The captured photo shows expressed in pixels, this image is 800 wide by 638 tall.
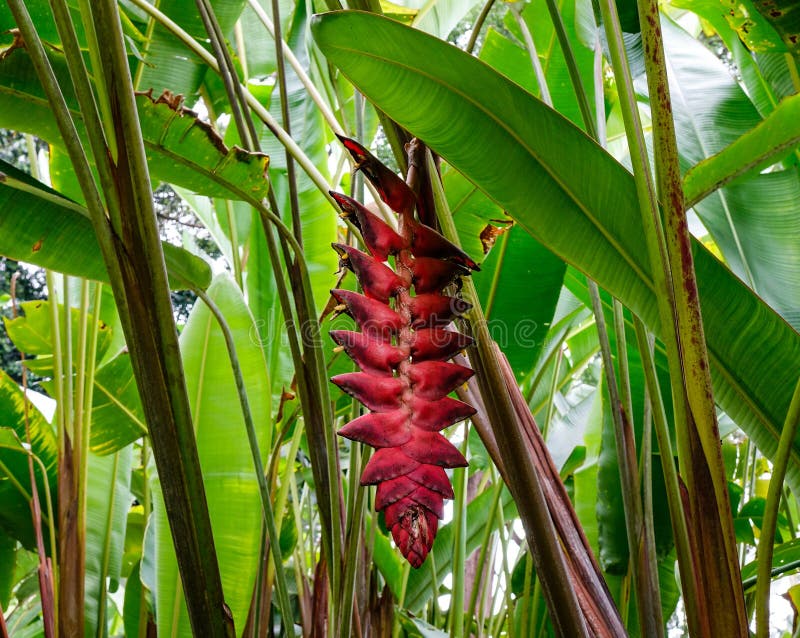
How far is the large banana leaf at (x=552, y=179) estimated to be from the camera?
0.48 m

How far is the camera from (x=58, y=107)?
424mm

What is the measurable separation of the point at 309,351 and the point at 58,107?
29cm

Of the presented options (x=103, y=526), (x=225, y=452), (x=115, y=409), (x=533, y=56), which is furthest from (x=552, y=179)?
(x=103, y=526)

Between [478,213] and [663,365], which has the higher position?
[478,213]

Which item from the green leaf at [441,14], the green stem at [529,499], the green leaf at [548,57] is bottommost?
the green stem at [529,499]

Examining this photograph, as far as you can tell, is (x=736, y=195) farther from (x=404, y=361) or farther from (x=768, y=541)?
(x=404, y=361)

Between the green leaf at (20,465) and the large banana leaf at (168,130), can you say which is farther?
the green leaf at (20,465)

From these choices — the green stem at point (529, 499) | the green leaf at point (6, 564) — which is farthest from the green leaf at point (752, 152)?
the green leaf at point (6, 564)

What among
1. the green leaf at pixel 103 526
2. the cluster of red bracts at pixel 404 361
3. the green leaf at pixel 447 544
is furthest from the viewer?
the green leaf at pixel 447 544

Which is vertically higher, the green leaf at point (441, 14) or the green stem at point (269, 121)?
the green leaf at point (441, 14)

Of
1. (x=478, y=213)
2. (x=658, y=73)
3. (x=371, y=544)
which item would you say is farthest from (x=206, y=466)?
(x=658, y=73)

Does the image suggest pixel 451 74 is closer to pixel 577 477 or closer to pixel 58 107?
pixel 58 107

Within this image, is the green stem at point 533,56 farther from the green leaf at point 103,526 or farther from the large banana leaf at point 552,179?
the green leaf at point 103,526

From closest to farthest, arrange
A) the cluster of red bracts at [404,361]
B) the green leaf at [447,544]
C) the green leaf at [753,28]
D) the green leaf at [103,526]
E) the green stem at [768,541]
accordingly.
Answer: the cluster of red bracts at [404,361] < the green stem at [768,541] < the green leaf at [753,28] < the green leaf at [103,526] < the green leaf at [447,544]
